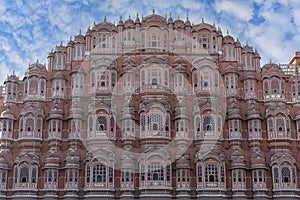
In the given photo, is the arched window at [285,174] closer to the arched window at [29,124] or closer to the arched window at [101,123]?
the arched window at [101,123]

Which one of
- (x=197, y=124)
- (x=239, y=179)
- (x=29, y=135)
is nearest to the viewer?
(x=239, y=179)

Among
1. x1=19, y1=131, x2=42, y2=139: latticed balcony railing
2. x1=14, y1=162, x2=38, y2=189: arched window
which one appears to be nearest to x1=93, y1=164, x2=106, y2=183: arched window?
x1=14, y1=162, x2=38, y2=189: arched window

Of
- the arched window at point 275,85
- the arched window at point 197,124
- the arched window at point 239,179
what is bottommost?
the arched window at point 239,179

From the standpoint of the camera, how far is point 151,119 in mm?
50594

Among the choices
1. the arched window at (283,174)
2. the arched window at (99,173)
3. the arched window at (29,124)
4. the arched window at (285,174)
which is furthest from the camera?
the arched window at (29,124)

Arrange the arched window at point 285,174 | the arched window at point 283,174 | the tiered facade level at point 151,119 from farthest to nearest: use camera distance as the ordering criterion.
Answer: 1. the arched window at point 285,174
2. the tiered facade level at point 151,119
3. the arched window at point 283,174

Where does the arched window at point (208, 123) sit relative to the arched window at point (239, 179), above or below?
above

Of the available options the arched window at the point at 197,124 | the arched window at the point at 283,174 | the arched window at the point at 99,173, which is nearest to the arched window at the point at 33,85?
the arched window at the point at 99,173

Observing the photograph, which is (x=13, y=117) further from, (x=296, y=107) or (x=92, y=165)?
(x=296, y=107)

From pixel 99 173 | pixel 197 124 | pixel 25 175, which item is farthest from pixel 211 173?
pixel 25 175

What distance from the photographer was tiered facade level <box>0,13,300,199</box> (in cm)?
4897

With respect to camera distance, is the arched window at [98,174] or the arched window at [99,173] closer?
the arched window at [98,174]

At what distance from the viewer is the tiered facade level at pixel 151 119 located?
1928 inches

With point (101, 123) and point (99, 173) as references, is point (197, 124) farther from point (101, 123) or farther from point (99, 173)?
point (99, 173)
